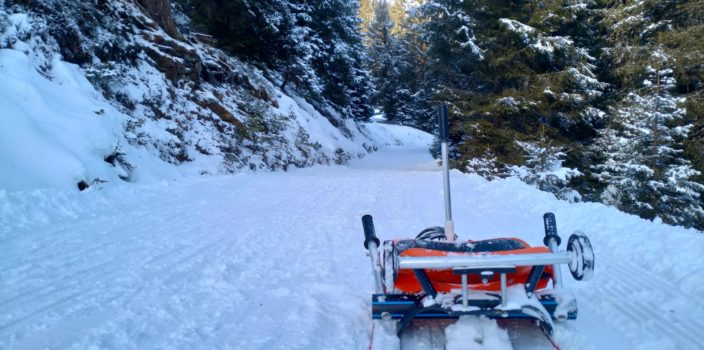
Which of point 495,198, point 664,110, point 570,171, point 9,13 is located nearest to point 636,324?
point 495,198

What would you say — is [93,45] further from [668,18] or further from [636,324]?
[668,18]

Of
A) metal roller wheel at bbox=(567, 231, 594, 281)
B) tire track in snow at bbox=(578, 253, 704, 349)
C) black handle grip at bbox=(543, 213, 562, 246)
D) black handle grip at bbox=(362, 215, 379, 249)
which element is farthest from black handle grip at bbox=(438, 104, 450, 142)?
tire track in snow at bbox=(578, 253, 704, 349)

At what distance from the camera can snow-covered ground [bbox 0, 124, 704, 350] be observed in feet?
10.2

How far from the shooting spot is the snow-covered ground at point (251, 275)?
3119 mm

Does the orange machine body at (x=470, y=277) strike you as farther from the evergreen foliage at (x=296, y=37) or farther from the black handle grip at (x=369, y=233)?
the evergreen foliage at (x=296, y=37)

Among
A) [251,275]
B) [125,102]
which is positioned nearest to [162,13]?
[125,102]

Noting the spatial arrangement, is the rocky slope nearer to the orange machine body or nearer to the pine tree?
the orange machine body

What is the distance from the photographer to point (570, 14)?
14.7m

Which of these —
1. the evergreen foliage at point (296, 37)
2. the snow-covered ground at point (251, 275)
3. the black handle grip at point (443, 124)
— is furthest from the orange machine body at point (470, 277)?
the evergreen foliage at point (296, 37)

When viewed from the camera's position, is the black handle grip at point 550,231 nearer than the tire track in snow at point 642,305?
No

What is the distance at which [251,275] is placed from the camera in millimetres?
4484

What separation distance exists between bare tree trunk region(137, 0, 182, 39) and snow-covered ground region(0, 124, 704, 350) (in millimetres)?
9974

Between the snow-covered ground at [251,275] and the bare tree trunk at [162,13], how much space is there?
9.97 metres

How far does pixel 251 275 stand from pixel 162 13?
49.1 ft
